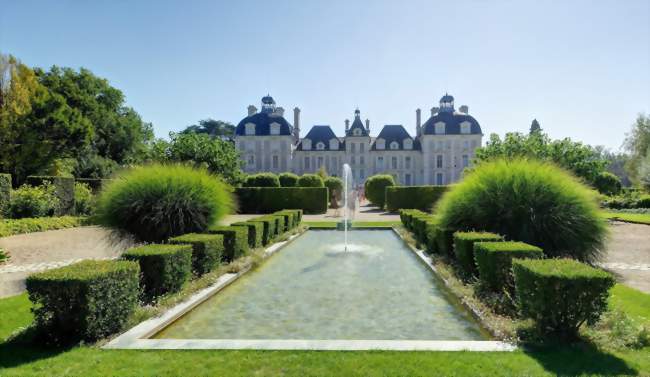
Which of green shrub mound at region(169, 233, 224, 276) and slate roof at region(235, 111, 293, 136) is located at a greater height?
slate roof at region(235, 111, 293, 136)

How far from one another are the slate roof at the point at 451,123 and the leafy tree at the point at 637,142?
1501cm

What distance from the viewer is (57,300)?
12.1 feet

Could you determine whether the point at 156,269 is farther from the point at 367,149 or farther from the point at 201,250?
the point at 367,149

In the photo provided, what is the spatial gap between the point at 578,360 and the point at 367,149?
46.5m

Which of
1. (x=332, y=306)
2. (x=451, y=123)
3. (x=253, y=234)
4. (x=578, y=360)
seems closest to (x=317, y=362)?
(x=332, y=306)

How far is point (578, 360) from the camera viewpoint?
3279 mm

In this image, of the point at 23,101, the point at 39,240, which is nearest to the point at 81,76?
the point at 23,101

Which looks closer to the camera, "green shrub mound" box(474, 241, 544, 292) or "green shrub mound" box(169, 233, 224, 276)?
"green shrub mound" box(474, 241, 544, 292)

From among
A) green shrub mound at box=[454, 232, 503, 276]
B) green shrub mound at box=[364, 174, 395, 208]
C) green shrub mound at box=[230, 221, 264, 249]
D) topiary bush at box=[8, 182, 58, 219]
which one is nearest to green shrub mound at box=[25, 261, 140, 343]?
green shrub mound at box=[454, 232, 503, 276]

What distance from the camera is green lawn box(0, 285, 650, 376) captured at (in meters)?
3.12

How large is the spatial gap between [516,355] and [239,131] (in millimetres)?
48870

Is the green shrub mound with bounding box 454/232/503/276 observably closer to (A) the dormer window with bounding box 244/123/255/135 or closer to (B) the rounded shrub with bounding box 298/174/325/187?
(B) the rounded shrub with bounding box 298/174/325/187

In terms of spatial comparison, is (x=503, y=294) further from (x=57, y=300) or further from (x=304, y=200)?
(x=304, y=200)

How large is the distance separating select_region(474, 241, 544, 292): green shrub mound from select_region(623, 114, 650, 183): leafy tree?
136ft
